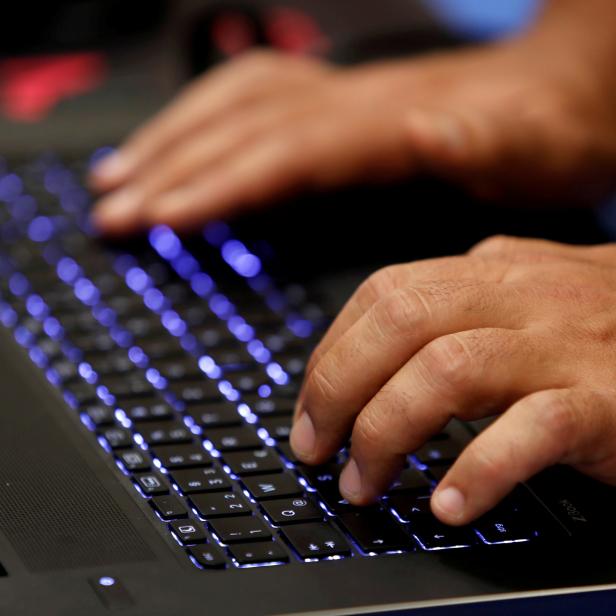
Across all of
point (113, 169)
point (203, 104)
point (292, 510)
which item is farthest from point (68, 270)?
point (292, 510)

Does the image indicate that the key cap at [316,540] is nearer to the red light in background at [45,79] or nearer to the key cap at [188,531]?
the key cap at [188,531]

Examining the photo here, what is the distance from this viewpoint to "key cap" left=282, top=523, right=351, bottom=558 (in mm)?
513

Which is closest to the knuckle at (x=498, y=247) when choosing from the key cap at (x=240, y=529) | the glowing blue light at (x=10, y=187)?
the key cap at (x=240, y=529)

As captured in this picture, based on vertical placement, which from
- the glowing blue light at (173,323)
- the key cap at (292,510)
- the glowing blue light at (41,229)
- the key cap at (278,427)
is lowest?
the key cap at (292,510)

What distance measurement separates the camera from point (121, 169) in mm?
967

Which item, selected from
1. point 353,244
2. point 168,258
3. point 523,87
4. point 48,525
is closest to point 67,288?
point 168,258

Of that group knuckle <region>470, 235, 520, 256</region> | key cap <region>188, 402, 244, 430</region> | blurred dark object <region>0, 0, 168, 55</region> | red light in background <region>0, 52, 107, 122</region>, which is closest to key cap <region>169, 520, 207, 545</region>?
key cap <region>188, 402, 244, 430</region>

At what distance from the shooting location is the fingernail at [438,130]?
2.88 feet

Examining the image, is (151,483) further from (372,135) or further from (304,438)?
(372,135)

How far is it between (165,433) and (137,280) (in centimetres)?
24

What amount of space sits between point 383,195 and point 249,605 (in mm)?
517

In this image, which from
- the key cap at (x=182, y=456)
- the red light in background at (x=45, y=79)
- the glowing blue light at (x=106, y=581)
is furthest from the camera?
the red light in background at (x=45, y=79)

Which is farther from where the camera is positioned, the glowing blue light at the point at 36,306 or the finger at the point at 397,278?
the glowing blue light at the point at 36,306

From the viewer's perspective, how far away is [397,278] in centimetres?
60
